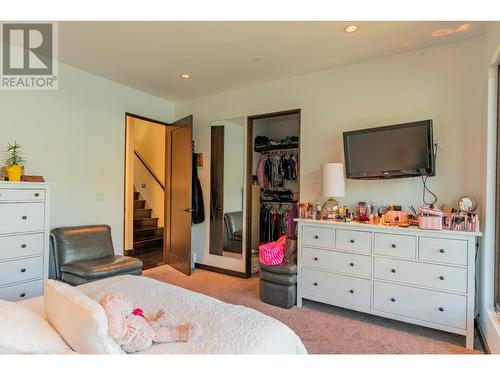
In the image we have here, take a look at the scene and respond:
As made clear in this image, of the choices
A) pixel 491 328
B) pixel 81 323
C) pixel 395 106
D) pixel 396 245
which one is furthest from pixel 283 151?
pixel 81 323

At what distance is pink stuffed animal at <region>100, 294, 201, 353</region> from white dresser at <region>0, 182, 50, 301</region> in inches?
68.5

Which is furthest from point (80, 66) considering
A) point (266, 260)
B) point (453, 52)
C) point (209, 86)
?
point (453, 52)

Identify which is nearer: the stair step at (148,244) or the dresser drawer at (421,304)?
the dresser drawer at (421,304)

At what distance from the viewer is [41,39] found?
2617 millimetres

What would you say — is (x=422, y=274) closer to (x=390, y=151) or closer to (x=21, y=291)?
(x=390, y=151)

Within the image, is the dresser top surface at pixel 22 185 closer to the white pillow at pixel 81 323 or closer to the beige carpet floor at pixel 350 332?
the white pillow at pixel 81 323

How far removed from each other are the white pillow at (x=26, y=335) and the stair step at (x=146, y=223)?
4.28m

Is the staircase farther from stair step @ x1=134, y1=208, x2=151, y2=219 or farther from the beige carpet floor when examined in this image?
the beige carpet floor

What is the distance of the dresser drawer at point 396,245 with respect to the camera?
2.33 m

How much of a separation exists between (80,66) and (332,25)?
2.73 metres

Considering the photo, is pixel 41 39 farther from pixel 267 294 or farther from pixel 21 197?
pixel 267 294

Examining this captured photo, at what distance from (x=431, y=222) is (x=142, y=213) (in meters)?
4.93

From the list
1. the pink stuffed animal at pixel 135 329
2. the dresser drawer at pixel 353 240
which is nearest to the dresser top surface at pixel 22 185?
the pink stuffed animal at pixel 135 329

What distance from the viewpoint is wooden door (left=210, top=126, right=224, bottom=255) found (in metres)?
4.16
